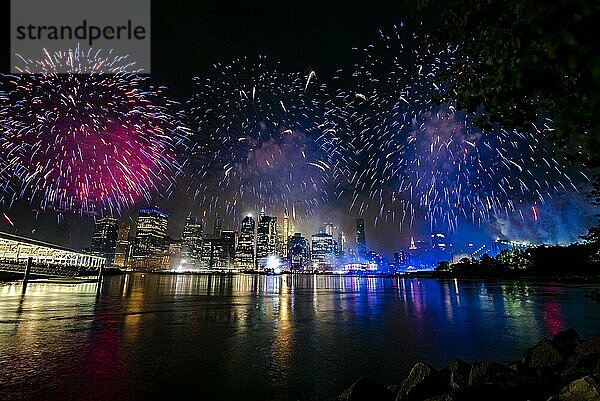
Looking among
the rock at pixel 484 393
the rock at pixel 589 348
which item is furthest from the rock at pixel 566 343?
the rock at pixel 484 393

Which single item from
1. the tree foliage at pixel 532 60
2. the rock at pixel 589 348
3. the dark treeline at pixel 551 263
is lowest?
the rock at pixel 589 348

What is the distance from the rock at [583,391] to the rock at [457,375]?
8.34 ft

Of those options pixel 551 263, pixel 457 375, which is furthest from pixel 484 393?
pixel 551 263

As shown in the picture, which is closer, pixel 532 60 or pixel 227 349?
pixel 532 60

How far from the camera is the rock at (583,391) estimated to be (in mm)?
7021

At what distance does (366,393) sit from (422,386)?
4.85ft

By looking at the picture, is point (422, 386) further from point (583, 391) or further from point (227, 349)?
point (227, 349)

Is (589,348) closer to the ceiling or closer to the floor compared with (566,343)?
closer to the ceiling

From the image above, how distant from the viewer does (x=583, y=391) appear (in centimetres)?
719

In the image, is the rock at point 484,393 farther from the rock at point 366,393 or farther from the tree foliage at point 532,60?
the tree foliage at point 532,60

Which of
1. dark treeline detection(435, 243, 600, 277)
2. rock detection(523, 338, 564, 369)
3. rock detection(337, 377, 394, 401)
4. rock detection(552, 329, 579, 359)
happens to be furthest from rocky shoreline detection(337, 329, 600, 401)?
dark treeline detection(435, 243, 600, 277)

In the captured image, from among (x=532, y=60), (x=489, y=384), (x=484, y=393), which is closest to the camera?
(x=532, y=60)

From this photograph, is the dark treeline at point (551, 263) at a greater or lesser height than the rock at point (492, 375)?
greater

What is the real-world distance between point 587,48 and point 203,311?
3544cm
